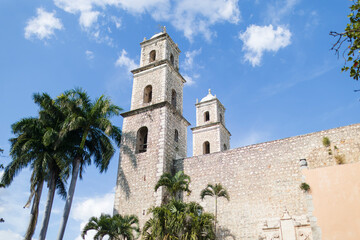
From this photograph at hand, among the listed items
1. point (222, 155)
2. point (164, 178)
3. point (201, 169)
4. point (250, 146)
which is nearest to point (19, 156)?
point (164, 178)

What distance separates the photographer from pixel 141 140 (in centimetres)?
1939

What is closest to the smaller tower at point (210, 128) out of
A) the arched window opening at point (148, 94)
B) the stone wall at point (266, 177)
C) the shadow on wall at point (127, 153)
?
the arched window opening at point (148, 94)

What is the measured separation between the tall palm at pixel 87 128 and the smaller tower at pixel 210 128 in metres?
10.6

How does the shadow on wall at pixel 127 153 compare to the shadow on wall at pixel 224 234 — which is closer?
the shadow on wall at pixel 224 234

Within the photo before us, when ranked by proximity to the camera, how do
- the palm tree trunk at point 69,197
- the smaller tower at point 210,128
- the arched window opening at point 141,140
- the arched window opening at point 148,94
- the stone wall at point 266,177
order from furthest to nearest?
the smaller tower at point 210,128 → the arched window opening at point 148,94 → the arched window opening at point 141,140 → the palm tree trunk at point 69,197 → the stone wall at point 266,177

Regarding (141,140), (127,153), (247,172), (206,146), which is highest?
(206,146)

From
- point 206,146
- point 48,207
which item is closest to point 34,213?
point 48,207

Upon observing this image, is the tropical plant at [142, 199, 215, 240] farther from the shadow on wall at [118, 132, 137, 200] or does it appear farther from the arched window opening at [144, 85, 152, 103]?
the arched window opening at [144, 85, 152, 103]

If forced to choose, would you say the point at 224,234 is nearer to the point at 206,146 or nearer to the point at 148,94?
the point at 148,94

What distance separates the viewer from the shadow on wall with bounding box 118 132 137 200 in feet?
57.5

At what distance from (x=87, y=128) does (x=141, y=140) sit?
10.6 ft

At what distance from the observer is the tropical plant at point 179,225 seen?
39.4 ft

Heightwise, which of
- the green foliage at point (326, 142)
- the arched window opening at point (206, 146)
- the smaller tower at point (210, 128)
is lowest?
the green foliage at point (326, 142)

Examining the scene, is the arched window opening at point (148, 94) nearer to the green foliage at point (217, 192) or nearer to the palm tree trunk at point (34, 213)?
the palm tree trunk at point (34, 213)
